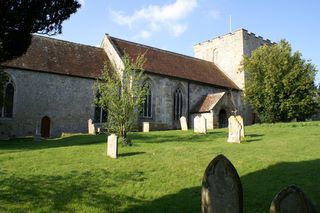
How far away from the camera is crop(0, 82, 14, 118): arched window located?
981 inches

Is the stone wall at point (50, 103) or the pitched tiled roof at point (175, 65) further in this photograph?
the pitched tiled roof at point (175, 65)

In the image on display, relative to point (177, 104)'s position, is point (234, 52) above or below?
above

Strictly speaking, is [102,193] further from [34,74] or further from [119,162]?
[34,74]

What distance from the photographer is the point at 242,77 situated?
37906 mm

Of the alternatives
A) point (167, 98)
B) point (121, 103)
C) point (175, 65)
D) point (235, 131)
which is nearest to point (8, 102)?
point (121, 103)

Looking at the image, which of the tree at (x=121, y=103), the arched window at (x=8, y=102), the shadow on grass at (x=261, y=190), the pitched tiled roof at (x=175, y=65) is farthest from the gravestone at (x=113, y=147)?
the pitched tiled roof at (x=175, y=65)

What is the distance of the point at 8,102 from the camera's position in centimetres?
2516

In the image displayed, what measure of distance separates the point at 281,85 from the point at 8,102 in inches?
887

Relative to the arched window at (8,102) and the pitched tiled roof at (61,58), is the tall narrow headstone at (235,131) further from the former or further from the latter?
the arched window at (8,102)

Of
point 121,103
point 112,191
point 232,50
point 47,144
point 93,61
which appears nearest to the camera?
point 112,191

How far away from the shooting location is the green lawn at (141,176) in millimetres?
8320

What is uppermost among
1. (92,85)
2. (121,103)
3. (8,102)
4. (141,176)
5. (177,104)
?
(92,85)

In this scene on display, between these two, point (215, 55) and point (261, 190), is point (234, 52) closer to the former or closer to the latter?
point (215, 55)

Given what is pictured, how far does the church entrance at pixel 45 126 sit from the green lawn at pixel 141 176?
11976mm
